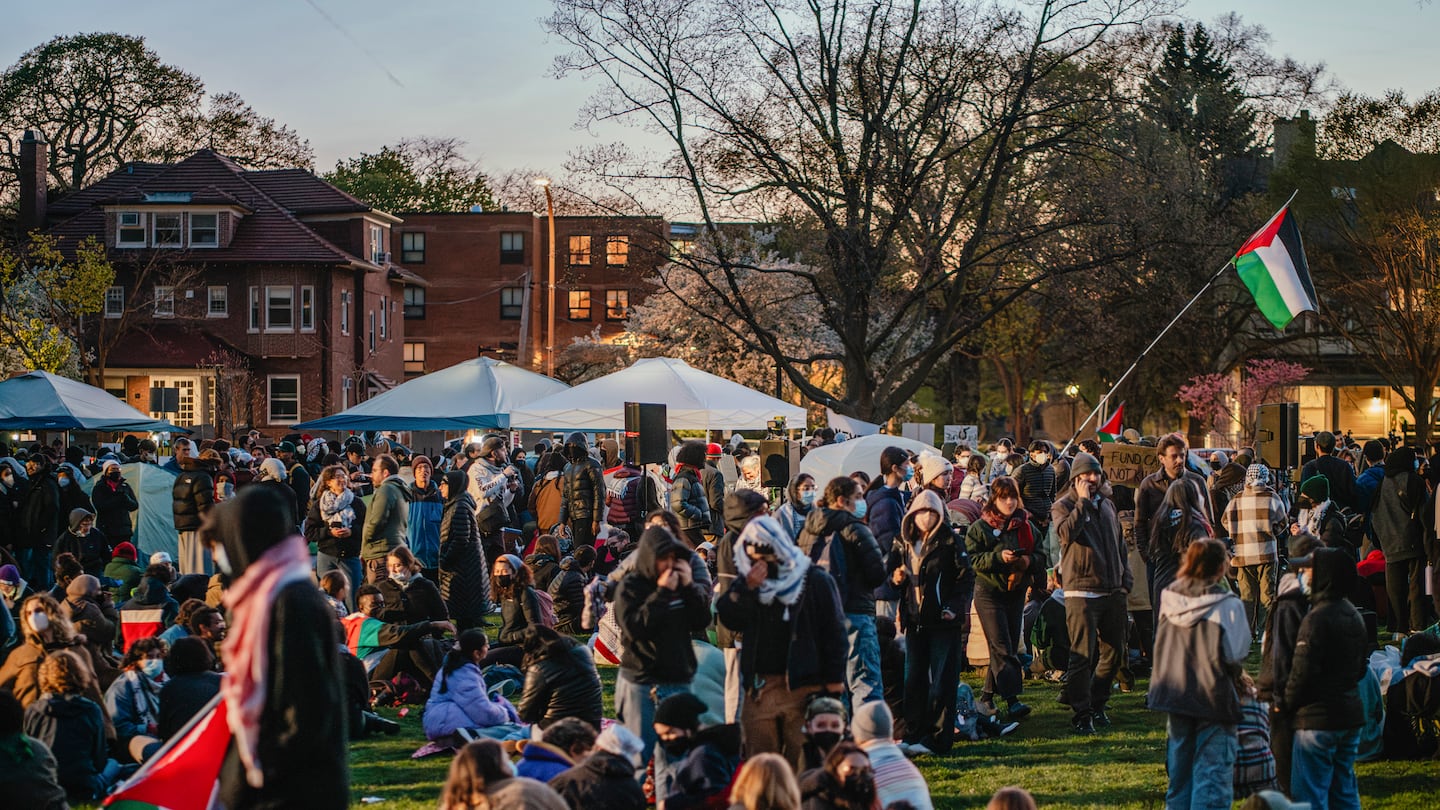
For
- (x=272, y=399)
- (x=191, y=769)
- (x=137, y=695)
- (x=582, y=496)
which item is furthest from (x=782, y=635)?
(x=272, y=399)

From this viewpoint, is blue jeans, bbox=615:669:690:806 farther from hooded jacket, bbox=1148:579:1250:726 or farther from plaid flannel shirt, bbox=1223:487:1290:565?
plaid flannel shirt, bbox=1223:487:1290:565

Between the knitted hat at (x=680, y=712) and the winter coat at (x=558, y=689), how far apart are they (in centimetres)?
184

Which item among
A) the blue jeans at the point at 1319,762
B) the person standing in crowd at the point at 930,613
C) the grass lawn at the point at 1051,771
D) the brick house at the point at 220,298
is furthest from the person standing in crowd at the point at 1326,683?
the brick house at the point at 220,298

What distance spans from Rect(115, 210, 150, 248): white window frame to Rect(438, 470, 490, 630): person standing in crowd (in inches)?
1583

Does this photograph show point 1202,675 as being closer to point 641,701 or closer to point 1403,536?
point 641,701

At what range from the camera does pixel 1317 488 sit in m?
14.2

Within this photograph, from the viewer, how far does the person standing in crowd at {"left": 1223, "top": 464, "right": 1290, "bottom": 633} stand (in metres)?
12.5

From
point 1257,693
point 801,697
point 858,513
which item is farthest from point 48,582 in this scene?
point 1257,693

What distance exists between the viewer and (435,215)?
2719 inches

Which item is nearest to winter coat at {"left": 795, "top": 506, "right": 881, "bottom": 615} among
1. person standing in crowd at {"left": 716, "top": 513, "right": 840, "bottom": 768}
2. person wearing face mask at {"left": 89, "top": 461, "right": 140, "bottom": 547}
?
person standing in crowd at {"left": 716, "top": 513, "right": 840, "bottom": 768}

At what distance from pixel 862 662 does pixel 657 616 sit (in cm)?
193

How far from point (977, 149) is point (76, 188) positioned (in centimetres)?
4024

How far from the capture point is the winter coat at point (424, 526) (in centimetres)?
1474

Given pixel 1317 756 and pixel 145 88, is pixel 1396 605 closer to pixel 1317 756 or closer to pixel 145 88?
pixel 1317 756
